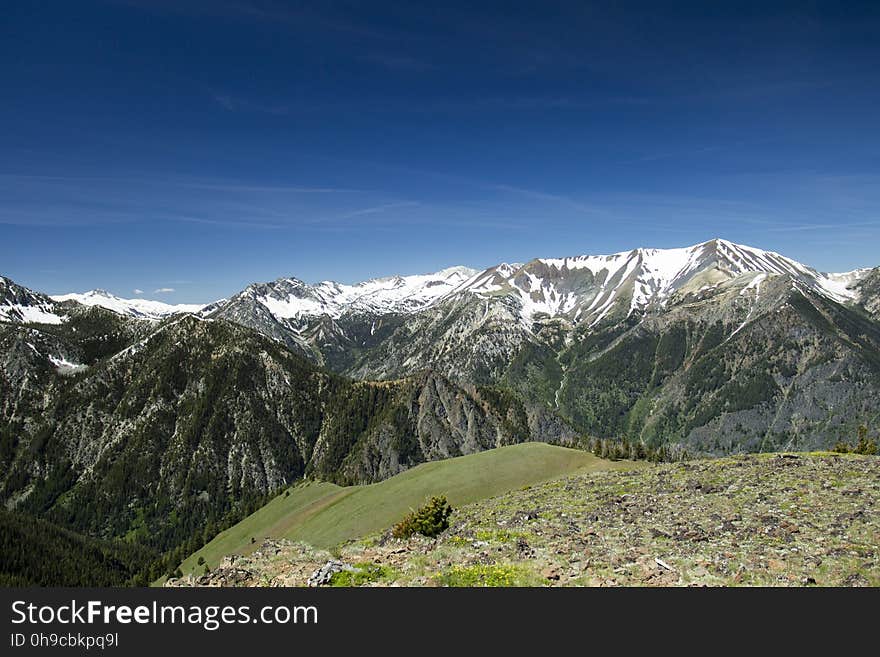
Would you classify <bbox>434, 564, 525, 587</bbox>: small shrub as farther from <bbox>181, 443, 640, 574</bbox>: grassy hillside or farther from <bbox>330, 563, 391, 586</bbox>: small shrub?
<bbox>181, 443, 640, 574</bbox>: grassy hillside

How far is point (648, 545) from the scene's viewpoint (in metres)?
26.4

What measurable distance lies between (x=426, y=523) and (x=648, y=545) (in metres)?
15.8

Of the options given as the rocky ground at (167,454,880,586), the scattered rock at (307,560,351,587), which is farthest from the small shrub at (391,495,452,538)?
the scattered rock at (307,560,351,587)

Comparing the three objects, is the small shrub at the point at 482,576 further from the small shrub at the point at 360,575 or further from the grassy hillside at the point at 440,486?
the grassy hillside at the point at 440,486

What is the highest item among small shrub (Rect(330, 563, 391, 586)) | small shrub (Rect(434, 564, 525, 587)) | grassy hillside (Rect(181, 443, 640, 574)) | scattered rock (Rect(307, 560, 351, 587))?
scattered rock (Rect(307, 560, 351, 587))

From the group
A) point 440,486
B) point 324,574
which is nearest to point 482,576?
point 324,574

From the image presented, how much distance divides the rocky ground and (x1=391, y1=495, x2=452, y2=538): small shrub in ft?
3.36

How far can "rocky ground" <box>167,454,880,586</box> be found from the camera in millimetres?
21641

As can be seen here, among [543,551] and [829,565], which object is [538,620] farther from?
[829,565]

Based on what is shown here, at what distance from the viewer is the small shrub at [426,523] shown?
115 feet

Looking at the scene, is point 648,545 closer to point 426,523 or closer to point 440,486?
point 426,523

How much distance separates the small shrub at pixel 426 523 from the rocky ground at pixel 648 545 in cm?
102

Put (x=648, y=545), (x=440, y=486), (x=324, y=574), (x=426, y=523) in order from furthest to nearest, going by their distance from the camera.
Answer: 1. (x=440, y=486)
2. (x=426, y=523)
3. (x=648, y=545)
4. (x=324, y=574)

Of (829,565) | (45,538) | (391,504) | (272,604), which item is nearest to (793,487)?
(829,565)
